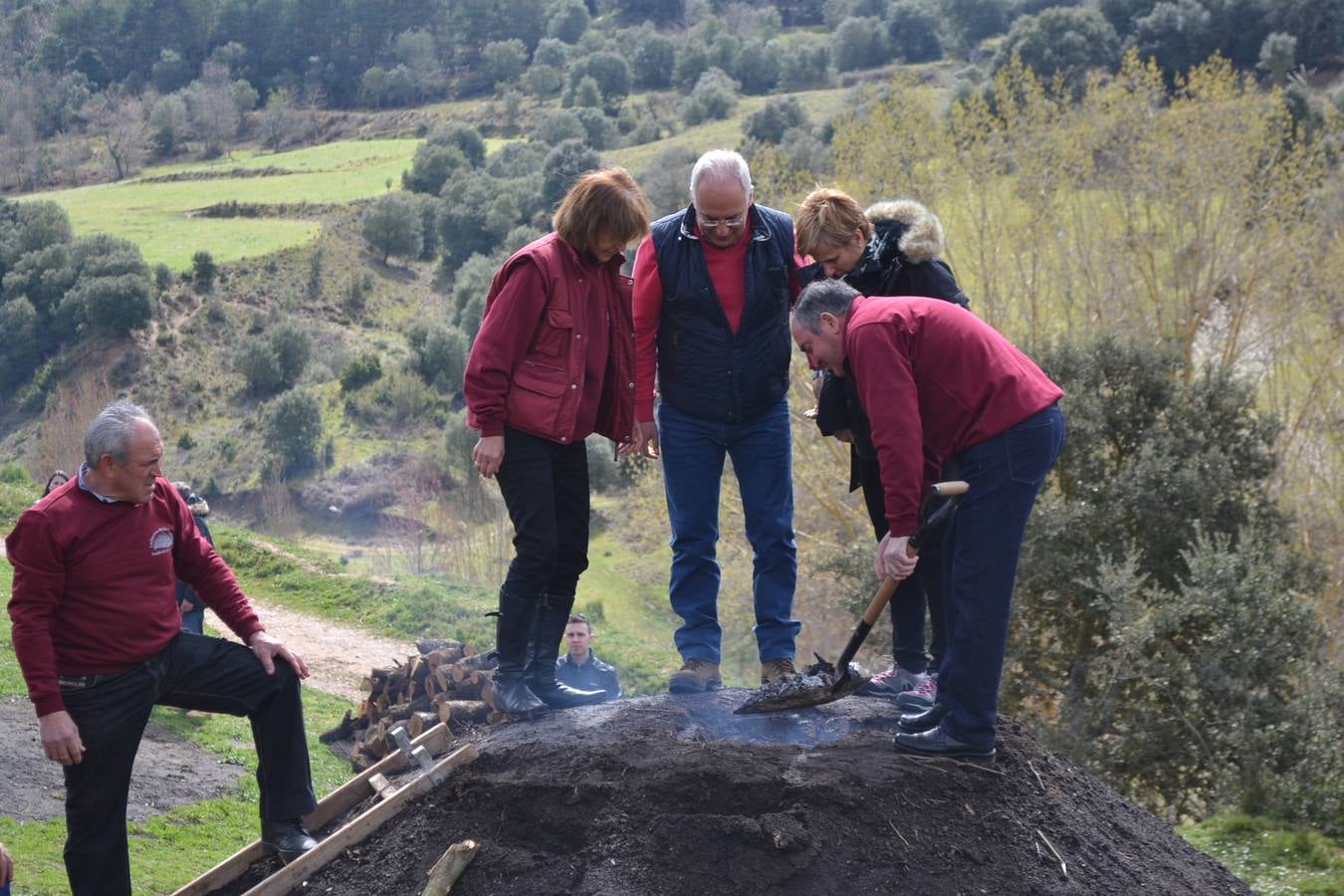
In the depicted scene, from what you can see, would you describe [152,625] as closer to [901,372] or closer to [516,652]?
[516,652]

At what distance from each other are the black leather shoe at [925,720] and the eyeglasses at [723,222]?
2.04 meters

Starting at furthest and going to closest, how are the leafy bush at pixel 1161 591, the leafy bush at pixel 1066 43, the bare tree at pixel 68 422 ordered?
the leafy bush at pixel 1066 43 < the bare tree at pixel 68 422 < the leafy bush at pixel 1161 591

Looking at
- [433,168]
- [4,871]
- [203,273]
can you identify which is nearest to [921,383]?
[4,871]

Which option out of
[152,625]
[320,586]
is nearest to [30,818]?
[152,625]

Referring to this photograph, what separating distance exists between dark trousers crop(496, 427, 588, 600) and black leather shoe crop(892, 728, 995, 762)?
4.92 feet

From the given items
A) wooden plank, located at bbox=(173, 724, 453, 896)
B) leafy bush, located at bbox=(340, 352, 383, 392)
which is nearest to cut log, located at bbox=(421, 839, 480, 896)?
wooden plank, located at bbox=(173, 724, 453, 896)

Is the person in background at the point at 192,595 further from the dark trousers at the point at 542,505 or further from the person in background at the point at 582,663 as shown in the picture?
the dark trousers at the point at 542,505

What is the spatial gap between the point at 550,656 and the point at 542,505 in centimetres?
77

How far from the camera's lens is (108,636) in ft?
13.9

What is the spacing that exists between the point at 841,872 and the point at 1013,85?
2475 centimetres

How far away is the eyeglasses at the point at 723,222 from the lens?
5094mm

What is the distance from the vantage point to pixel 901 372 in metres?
4.30

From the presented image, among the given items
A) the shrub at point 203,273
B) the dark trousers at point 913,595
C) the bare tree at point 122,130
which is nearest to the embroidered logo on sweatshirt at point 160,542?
the dark trousers at point 913,595

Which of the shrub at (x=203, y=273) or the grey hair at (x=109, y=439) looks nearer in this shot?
the grey hair at (x=109, y=439)
